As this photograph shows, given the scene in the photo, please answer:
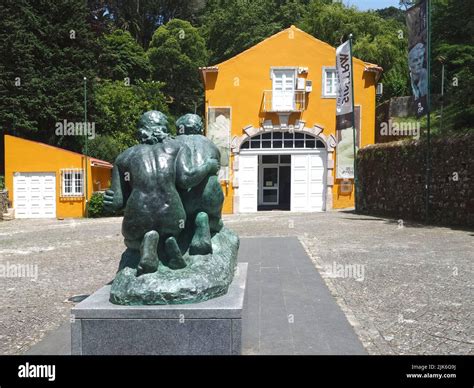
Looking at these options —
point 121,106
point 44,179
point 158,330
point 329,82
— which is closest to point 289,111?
point 329,82

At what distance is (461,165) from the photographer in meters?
12.9

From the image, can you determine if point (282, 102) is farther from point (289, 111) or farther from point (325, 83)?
point (325, 83)

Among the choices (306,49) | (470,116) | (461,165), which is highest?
(306,49)

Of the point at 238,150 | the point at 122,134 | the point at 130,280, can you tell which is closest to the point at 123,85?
the point at 122,134

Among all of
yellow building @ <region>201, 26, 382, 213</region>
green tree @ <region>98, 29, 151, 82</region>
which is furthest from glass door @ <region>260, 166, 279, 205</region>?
green tree @ <region>98, 29, 151, 82</region>

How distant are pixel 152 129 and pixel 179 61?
29.9 m

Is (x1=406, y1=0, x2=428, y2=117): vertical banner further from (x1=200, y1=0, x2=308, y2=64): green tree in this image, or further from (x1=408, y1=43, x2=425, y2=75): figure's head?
(x1=200, y1=0, x2=308, y2=64): green tree

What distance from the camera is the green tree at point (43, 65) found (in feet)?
73.8

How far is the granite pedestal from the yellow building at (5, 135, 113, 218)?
16730 mm

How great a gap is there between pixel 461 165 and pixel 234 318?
11350mm

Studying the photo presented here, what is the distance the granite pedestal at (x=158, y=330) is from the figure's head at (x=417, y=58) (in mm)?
11866

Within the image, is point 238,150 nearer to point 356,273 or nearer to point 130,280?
point 356,273

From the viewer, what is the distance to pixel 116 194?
3973 millimetres

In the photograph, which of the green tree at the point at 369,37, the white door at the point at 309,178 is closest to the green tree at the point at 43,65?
the white door at the point at 309,178
